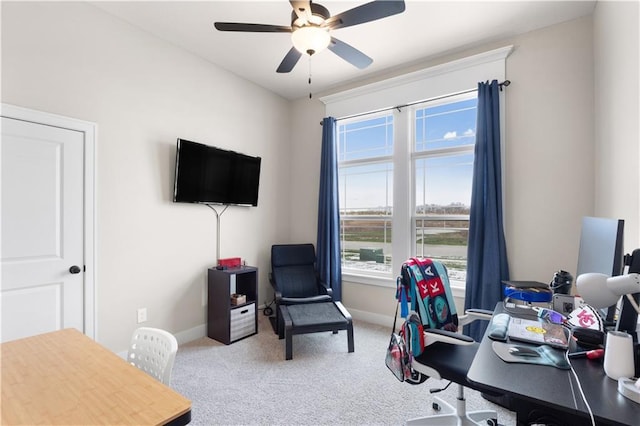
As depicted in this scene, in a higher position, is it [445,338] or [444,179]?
[444,179]

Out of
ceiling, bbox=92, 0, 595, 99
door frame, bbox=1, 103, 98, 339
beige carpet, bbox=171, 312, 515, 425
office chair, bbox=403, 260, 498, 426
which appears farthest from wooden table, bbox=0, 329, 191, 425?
ceiling, bbox=92, 0, 595, 99

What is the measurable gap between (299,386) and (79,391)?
1594 millimetres

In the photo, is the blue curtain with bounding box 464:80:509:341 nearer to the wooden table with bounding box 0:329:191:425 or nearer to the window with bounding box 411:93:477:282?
the window with bounding box 411:93:477:282

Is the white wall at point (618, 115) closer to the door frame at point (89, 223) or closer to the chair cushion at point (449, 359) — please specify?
the chair cushion at point (449, 359)

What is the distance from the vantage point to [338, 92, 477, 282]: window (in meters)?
3.13

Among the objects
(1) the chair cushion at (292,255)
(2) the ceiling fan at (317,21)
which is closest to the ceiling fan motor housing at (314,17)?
(2) the ceiling fan at (317,21)

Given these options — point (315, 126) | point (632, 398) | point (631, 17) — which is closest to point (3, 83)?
point (315, 126)

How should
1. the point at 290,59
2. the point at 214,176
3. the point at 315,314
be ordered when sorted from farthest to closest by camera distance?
the point at 214,176
the point at 315,314
the point at 290,59

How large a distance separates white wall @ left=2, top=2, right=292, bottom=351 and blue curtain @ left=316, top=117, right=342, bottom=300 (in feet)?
3.34

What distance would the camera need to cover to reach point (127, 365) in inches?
45.5

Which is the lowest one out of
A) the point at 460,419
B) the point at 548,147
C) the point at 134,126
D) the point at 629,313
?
the point at 460,419

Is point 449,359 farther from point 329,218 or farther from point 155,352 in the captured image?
point 329,218

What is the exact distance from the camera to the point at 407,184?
11.1 ft

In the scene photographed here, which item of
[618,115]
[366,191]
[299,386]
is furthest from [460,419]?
[366,191]
